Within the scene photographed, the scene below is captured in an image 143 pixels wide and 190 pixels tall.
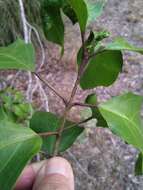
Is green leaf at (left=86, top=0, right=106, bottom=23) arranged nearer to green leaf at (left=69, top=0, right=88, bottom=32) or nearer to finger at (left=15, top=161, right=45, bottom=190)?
green leaf at (left=69, top=0, right=88, bottom=32)

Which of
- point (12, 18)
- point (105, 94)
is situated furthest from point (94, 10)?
point (12, 18)

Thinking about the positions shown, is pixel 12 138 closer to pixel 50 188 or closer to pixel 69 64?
pixel 50 188

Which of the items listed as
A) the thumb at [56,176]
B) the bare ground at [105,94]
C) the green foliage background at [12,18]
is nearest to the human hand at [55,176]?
the thumb at [56,176]

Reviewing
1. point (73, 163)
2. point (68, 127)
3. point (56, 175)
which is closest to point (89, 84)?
point (68, 127)

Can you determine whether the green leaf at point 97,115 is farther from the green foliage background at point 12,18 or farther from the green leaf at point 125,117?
the green foliage background at point 12,18

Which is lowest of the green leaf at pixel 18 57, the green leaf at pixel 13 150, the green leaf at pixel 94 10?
the green leaf at pixel 13 150
